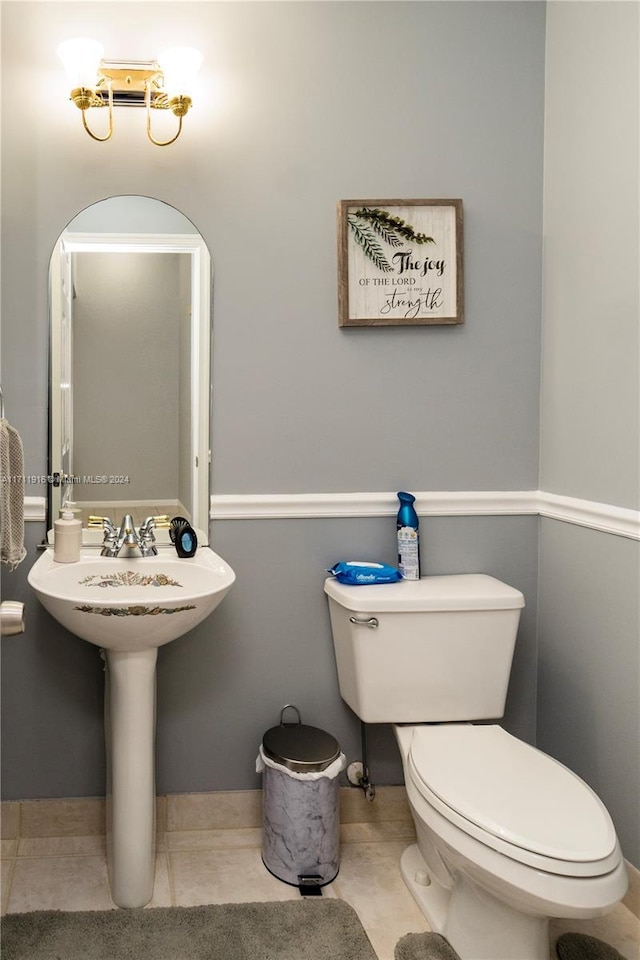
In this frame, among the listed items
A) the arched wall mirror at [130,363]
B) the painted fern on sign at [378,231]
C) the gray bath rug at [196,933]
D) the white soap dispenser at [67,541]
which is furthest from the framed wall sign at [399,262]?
the gray bath rug at [196,933]

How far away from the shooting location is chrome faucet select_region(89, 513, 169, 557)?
6.79 ft

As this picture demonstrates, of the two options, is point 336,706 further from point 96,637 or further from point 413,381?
point 413,381

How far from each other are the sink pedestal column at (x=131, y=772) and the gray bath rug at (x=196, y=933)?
75 mm

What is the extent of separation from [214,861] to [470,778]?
849 mm

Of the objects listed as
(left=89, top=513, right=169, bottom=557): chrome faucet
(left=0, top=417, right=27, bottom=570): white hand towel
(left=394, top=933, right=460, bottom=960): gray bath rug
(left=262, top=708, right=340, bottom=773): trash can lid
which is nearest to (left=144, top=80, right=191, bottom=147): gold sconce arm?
(left=0, top=417, right=27, bottom=570): white hand towel

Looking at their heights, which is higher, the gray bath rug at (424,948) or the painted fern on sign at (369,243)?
the painted fern on sign at (369,243)

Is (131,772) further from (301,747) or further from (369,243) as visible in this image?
(369,243)

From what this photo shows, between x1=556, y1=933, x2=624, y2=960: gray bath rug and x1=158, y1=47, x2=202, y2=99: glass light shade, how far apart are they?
2.24 meters

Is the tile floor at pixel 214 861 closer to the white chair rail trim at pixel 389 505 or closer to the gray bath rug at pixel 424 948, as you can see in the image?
the gray bath rug at pixel 424 948

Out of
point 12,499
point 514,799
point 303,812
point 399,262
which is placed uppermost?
point 399,262

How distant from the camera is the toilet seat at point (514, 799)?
4.65ft

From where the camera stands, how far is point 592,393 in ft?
6.56

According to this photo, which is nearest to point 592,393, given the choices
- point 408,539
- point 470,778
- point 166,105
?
point 408,539

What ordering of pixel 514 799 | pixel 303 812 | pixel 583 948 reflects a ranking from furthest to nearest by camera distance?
1. pixel 303 812
2. pixel 583 948
3. pixel 514 799
